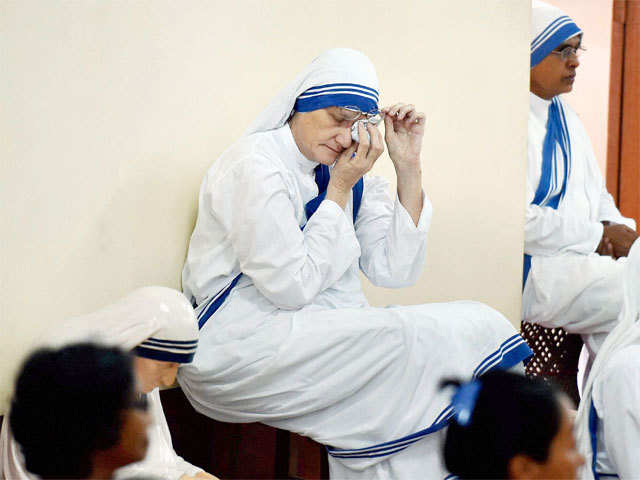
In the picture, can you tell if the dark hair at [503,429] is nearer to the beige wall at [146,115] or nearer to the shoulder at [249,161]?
the shoulder at [249,161]

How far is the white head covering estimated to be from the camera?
3070 millimetres

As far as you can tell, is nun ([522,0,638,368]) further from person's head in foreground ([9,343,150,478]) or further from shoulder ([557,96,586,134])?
person's head in foreground ([9,343,150,478])

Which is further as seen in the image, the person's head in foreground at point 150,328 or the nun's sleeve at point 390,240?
the nun's sleeve at point 390,240

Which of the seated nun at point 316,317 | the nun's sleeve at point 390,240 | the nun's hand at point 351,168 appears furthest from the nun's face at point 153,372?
the nun's sleeve at point 390,240

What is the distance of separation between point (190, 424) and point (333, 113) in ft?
4.22

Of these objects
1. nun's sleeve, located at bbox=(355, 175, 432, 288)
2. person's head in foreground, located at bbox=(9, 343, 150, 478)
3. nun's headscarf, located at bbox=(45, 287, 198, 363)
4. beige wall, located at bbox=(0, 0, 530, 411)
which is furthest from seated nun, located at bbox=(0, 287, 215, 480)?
nun's sleeve, located at bbox=(355, 175, 432, 288)

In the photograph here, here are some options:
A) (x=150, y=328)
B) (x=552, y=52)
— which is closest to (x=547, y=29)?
(x=552, y=52)

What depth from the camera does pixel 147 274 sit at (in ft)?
11.2

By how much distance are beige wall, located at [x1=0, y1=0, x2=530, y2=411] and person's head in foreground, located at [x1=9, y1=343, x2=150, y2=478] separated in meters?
1.38

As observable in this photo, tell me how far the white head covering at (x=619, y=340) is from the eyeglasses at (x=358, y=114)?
1.06 m

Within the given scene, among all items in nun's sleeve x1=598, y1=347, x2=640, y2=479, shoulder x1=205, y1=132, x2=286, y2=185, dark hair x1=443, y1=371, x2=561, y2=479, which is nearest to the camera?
dark hair x1=443, y1=371, x2=561, y2=479

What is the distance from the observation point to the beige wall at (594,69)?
25.8ft

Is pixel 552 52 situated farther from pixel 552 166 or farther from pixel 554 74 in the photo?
pixel 552 166

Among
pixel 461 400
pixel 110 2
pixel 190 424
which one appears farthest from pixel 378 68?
pixel 461 400
